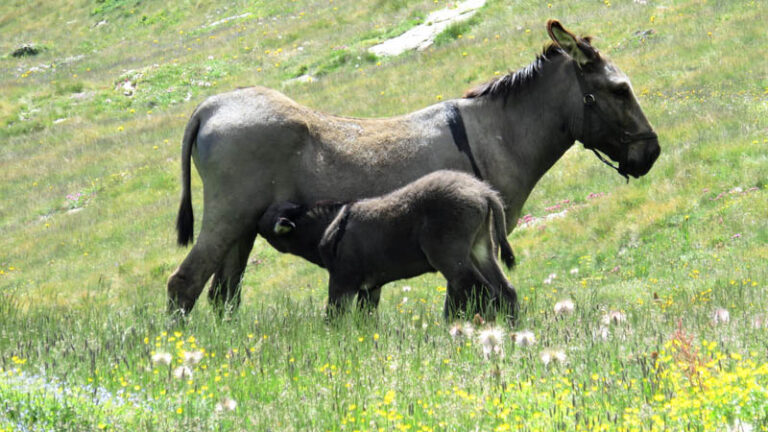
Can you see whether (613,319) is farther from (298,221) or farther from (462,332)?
(298,221)

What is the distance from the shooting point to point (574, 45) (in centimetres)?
848

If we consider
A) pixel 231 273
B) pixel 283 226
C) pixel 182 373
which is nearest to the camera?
pixel 182 373

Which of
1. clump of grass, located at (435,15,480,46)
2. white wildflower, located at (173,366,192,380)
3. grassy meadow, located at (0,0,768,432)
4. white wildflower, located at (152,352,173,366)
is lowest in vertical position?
clump of grass, located at (435,15,480,46)

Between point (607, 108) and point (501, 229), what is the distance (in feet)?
6.90

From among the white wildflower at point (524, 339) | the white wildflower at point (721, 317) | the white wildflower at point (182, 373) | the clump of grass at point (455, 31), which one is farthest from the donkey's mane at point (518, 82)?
the clump of grass at point (455, 31)

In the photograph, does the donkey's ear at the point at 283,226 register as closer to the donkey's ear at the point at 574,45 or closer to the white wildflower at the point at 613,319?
the white wildflower at the point at 613,319

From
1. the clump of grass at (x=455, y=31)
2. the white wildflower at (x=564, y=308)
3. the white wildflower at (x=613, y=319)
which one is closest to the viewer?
the white wildflower at (x=613, y=319)

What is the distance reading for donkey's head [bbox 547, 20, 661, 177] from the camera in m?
8.53

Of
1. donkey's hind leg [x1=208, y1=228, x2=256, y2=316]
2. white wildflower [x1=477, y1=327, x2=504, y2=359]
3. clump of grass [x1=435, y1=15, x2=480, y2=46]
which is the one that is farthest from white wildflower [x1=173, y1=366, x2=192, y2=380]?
clump of grass [x1=435, y1=15, x2=480, y2=46]

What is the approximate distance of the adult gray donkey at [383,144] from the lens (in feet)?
26.6

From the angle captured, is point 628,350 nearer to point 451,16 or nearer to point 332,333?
point 332,333

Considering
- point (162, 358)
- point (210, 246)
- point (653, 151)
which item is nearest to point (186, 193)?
point (210, 246)

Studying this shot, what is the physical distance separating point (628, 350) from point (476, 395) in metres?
1.23

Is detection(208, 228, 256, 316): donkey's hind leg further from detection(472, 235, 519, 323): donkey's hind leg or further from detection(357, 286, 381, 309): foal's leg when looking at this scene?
detection(472, 235, 519, 323): donkey's hind leg
